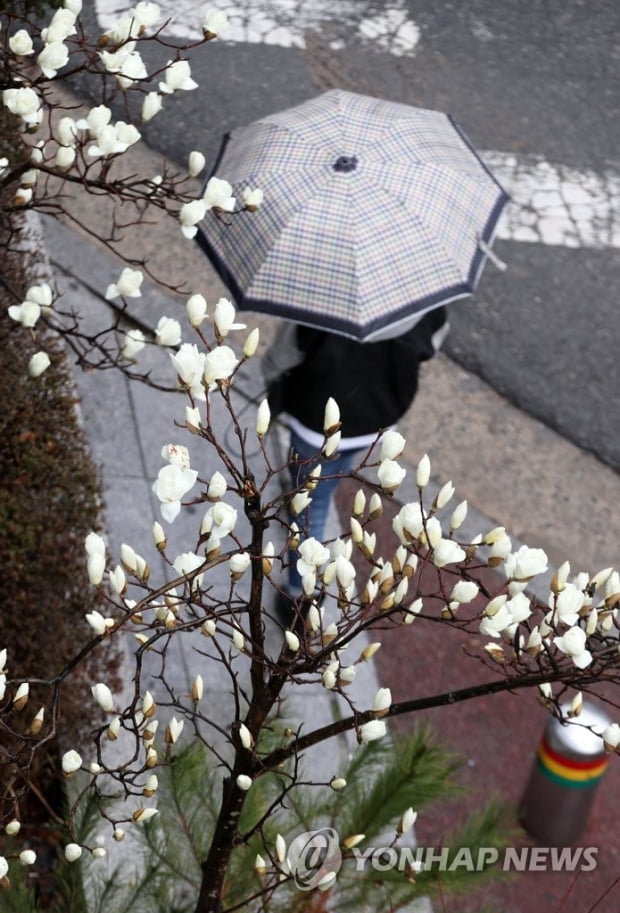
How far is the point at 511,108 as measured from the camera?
29.7 ft

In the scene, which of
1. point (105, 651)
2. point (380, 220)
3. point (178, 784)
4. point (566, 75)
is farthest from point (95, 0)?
point (178, 784)

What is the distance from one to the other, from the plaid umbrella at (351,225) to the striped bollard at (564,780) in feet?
5.25

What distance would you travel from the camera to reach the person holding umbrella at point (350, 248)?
460cm

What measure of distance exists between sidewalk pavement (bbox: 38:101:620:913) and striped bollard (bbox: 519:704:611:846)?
0.17 meters

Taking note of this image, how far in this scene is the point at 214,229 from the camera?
498 centimetres

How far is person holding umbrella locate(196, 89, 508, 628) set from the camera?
460 centimetres

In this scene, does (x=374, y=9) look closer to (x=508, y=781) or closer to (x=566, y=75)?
(x=566, y=75)

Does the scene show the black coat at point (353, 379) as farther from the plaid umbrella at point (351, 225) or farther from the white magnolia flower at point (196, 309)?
the white magnolia flower at point (196, 309)

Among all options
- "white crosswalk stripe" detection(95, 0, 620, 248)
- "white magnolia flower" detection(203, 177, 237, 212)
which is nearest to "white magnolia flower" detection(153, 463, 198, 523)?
"white magnolia flower" detection(203, 177, 237, 212)

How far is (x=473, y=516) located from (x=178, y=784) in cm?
336

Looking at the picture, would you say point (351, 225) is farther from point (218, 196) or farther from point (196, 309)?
point (196, 309)

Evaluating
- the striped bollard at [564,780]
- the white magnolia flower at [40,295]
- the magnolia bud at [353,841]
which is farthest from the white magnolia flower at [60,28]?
the striped bollard at [564,780]

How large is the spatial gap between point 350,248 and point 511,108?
4.98 m

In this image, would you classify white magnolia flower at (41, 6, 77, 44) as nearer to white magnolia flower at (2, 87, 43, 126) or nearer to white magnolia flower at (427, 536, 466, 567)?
white magnolia flower at (2, 87, 43, 126)
